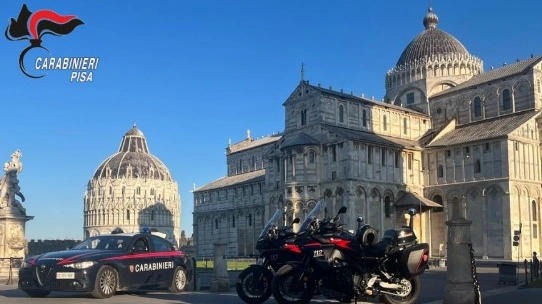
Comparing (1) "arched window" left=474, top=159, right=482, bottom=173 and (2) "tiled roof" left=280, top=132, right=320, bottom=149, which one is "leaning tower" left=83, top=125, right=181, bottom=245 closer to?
(2) "tiled roof" left=280, top=132, right=320, bottom=149

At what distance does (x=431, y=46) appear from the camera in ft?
219

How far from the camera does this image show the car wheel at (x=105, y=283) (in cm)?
1464

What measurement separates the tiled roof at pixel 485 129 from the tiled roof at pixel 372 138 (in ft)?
8.02

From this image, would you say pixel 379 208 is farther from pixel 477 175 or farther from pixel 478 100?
pixel 478 100

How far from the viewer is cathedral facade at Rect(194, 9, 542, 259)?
51469 mm

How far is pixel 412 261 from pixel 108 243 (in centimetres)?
801

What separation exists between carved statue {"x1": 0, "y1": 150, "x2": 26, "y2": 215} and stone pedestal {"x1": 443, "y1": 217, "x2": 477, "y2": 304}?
87.8 ft

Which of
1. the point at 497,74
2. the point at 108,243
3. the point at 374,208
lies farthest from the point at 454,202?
the point at 108,243

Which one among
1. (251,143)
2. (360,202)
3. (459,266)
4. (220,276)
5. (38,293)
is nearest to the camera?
(459,266)

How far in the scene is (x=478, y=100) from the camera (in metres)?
59.9

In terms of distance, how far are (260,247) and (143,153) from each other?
165314mm

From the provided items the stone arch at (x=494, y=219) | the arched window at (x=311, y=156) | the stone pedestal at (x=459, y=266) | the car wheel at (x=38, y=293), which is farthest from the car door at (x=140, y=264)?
the stone arch at (x=494, y=219)

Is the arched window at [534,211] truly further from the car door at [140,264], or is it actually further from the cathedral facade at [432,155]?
the car door at [140,264]

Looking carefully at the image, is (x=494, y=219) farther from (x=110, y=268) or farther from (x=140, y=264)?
(x=110, y=268)
